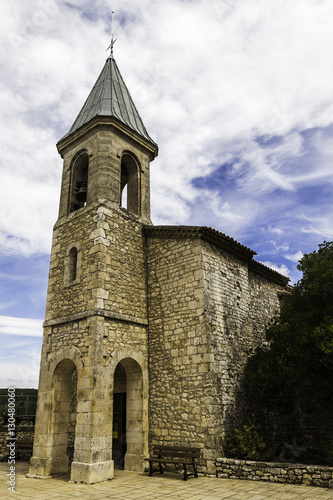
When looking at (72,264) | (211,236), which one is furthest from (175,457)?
(72,264)

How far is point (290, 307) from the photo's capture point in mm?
9984

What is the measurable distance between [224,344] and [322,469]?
11.8ft

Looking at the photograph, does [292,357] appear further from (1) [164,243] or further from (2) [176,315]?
(1) [164,243]

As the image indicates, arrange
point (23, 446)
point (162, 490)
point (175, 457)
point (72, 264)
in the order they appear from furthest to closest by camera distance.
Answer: point (23, 446) < point (72, 264) < point (175, 457) < point (162, 490)

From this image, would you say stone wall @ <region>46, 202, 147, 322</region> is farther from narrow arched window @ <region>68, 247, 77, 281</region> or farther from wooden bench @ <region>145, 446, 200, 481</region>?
wooden bench @ <region>145, 446, 200, 481</region>

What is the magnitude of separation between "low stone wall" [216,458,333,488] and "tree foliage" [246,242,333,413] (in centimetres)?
170

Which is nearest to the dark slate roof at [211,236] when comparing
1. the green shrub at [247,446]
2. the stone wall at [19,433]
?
the green shrub at [247,446]

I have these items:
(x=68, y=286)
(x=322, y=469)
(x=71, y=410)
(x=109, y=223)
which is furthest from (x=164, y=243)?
(x=322, y=469)

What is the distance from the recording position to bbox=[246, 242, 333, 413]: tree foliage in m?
8.72

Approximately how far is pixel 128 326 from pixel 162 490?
163 inches

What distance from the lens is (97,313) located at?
31.4ft

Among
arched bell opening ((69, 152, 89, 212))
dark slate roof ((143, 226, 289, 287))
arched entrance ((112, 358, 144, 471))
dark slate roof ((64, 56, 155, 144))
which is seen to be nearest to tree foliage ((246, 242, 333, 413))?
dark slate roof ((143, 226, 289, 287))

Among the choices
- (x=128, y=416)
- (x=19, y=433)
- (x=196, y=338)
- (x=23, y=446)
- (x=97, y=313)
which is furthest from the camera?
(x=19, y=433)

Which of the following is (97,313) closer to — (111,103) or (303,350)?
(303,350)
